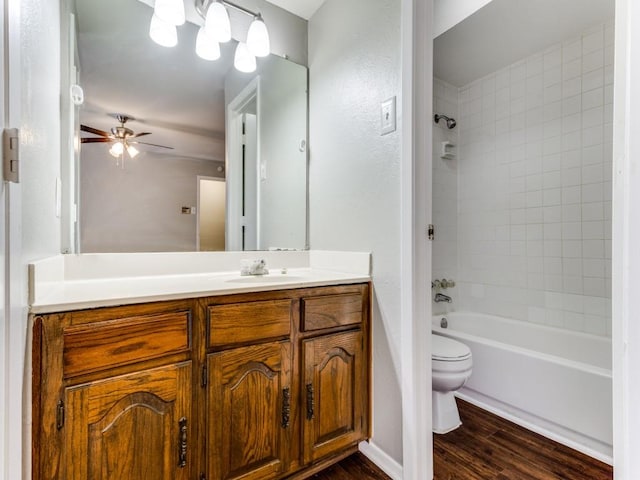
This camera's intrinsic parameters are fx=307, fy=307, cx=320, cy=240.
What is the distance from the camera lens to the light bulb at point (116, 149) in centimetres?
134

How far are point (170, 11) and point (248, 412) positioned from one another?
169cm

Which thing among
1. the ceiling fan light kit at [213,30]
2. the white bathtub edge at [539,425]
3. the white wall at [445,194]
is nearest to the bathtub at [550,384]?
the white bathtub edge at [539,425]

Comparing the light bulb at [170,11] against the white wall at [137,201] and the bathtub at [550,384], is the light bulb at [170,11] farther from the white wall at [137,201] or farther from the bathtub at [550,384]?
the bathtub at [550,384]

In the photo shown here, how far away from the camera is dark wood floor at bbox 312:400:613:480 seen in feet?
4.31

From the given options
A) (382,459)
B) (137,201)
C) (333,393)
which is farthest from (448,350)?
(137,201)

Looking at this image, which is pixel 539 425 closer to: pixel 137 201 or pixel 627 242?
pixel 627 242

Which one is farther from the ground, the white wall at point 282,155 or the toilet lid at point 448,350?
the white wall at point 282,155

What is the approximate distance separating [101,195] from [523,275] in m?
2.75

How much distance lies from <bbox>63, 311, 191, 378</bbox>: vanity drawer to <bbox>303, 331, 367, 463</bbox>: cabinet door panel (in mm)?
484

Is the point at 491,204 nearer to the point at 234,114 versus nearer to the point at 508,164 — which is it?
the point at 508,164

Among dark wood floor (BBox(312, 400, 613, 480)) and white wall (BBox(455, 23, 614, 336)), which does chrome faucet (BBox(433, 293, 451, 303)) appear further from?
dark wood floor (BBox(312, 400, 613, 480))

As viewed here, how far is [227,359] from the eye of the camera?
1.03m

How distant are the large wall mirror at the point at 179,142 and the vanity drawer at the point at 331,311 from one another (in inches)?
23.1

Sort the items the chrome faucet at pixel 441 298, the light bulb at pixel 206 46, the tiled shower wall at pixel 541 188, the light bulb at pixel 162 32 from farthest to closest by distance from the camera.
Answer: the chrome faucet at pixel 441 298, the tiled shower wall at pixel 541 188, the light bulb at pixel 206 46, the light bulb at pixel 162 32
